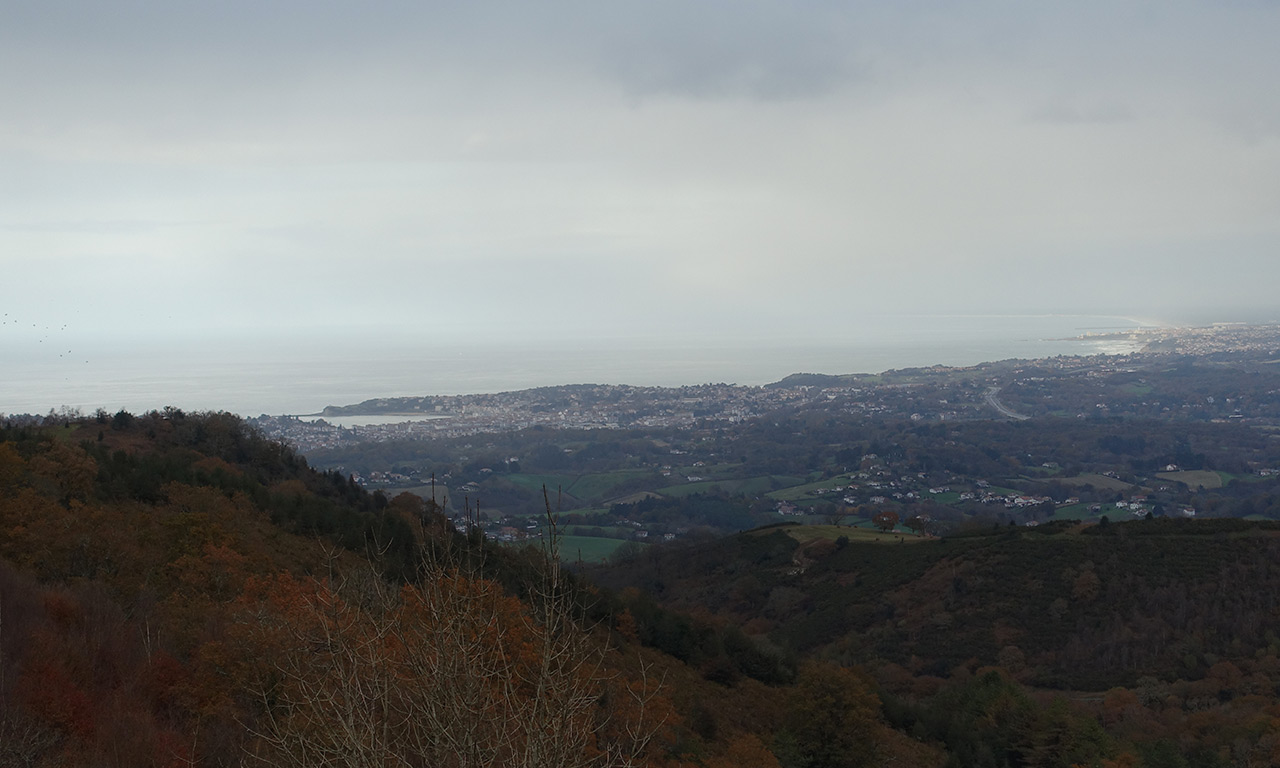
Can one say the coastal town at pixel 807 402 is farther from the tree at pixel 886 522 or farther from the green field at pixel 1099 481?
the tree at pixel 886 522

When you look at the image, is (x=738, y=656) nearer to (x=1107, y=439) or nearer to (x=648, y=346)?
(x=1107, y=439)

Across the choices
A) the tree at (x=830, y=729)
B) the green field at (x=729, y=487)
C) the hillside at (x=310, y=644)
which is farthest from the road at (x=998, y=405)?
the tree at (x=830, y=729)

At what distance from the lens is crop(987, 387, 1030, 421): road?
8519 centimetres

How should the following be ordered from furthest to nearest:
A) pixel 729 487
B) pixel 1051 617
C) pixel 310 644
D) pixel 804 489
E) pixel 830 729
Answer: pixel 729 487 < pixel 804 489 < pixel 1051 617 < pixel 830 729 < pixel 310 644

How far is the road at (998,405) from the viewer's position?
8519 centimetres

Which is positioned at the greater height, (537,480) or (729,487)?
(537,480)

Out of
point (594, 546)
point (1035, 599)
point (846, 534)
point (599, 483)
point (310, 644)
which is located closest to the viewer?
point (310, 644)

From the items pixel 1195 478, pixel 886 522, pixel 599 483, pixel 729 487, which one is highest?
pixel 599 483

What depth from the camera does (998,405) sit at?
9294 cm

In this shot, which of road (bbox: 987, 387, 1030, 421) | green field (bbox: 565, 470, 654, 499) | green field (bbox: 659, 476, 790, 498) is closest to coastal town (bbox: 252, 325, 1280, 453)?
road (bbox: 987, 387, 1030, 421)

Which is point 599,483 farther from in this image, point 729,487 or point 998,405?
point 998,405

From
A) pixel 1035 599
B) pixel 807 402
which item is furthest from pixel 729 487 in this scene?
pixel 807 402

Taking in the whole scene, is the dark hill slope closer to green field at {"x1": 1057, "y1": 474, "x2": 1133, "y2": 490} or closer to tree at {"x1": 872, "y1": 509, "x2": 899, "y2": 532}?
tree at {"x1": 872, "y1": 509, "x2": 899, "y2": 532}

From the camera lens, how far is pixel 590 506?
53281mm
